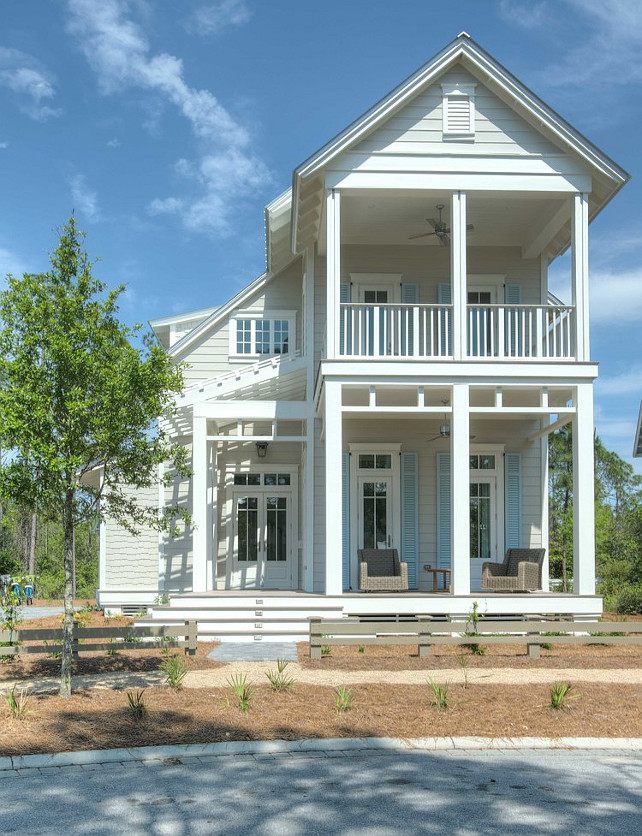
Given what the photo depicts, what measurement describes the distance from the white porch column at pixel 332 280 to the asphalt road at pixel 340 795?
8783 millimetres

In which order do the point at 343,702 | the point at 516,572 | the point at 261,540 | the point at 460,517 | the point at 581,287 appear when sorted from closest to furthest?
the point at 343,702, the point at 460,517, the point at 581,287, the point at 516,572, the point at 261,540

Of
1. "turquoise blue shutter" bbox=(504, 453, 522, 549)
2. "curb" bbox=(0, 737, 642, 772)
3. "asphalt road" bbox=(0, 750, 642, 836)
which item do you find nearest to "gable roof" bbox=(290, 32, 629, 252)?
"turquoise blue shutter" bbox=(504, 453, 522, 549)

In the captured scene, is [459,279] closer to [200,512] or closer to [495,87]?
[495,87]

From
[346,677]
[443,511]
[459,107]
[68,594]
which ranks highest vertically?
[459,107]

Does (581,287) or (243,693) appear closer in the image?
(243,693)

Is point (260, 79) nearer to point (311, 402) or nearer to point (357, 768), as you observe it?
point (311, 402)

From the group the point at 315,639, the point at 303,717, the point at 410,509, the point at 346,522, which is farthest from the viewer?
the point at 410,509

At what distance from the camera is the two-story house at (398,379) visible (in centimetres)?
1512

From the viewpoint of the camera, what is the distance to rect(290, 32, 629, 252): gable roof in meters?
15.1

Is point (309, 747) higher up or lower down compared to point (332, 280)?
lower down

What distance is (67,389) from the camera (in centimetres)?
936

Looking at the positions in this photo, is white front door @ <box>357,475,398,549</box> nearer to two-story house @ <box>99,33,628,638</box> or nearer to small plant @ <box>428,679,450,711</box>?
two-story house @ <box>99,33,628,638</box>

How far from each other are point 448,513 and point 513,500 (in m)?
1.35

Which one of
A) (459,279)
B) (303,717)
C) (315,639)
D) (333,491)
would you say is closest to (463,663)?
(315,639)
